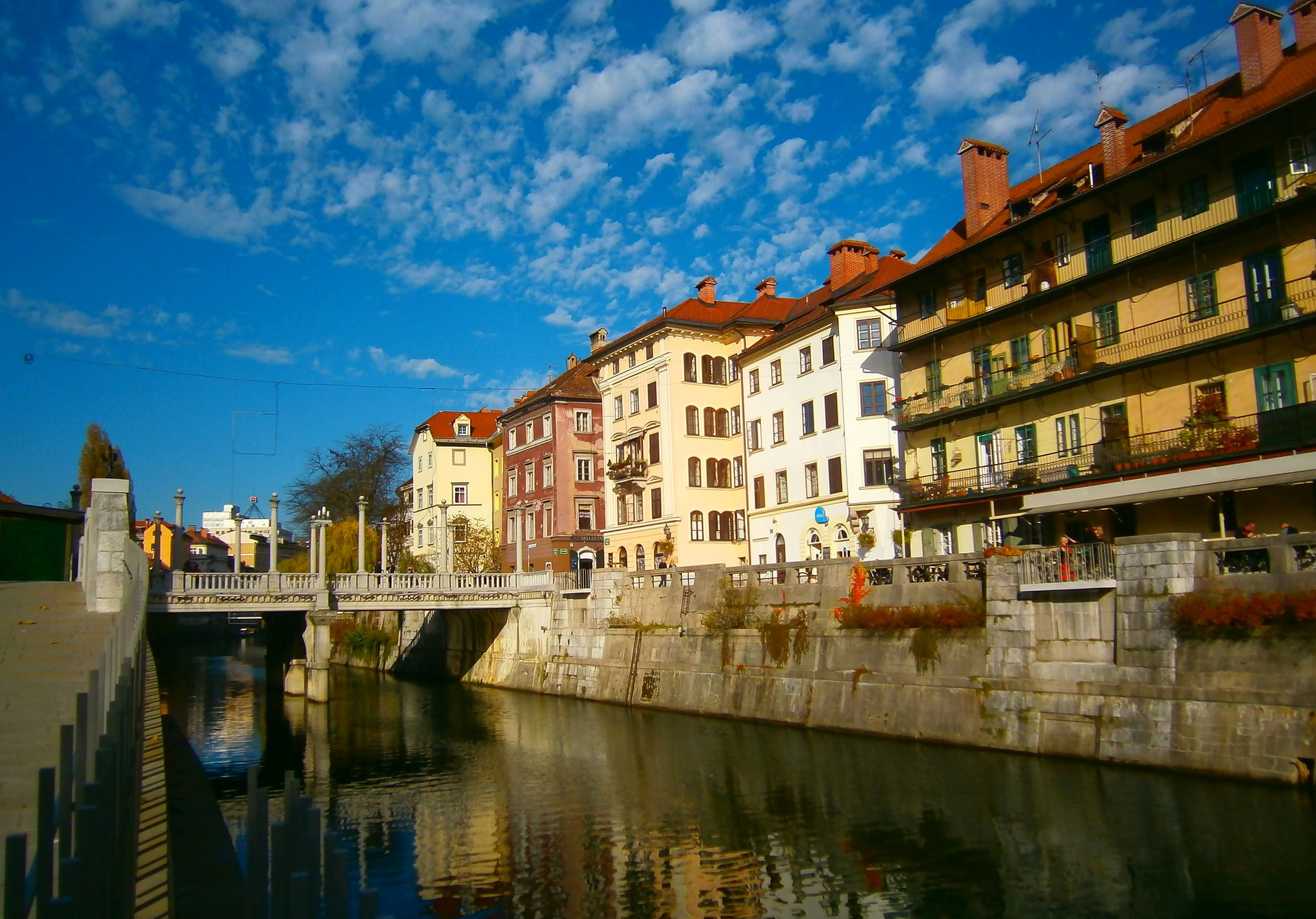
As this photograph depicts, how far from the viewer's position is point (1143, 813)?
19.7 m

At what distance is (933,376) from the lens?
4375 cm

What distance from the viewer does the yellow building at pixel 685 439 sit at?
57.8 m

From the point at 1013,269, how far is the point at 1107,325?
5152 millimetres

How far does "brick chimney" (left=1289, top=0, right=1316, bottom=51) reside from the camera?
105 feet

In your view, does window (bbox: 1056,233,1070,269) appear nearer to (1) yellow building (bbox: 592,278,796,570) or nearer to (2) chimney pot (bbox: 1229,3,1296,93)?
(2) chimney pot (bbox: 1229,3,1296,93)

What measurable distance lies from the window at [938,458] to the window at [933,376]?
6.81ft

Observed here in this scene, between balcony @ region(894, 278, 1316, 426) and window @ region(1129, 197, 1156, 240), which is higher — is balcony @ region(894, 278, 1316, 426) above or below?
below

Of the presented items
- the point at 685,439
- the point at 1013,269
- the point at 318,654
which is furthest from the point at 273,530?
the point at 1013,269

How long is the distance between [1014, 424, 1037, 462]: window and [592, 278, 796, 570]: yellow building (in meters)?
21.7

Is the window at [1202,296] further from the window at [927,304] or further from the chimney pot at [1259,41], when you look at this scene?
the window at [927,304]

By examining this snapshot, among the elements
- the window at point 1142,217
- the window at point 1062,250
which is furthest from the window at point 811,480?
the window at point 1142,217

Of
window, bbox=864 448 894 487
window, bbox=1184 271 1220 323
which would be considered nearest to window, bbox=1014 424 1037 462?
window, bbox=1184 271 1220 323

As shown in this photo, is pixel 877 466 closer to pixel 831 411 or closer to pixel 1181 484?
pixel 831 411

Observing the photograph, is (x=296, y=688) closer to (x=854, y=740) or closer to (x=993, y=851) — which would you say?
(x=854, y=740)
